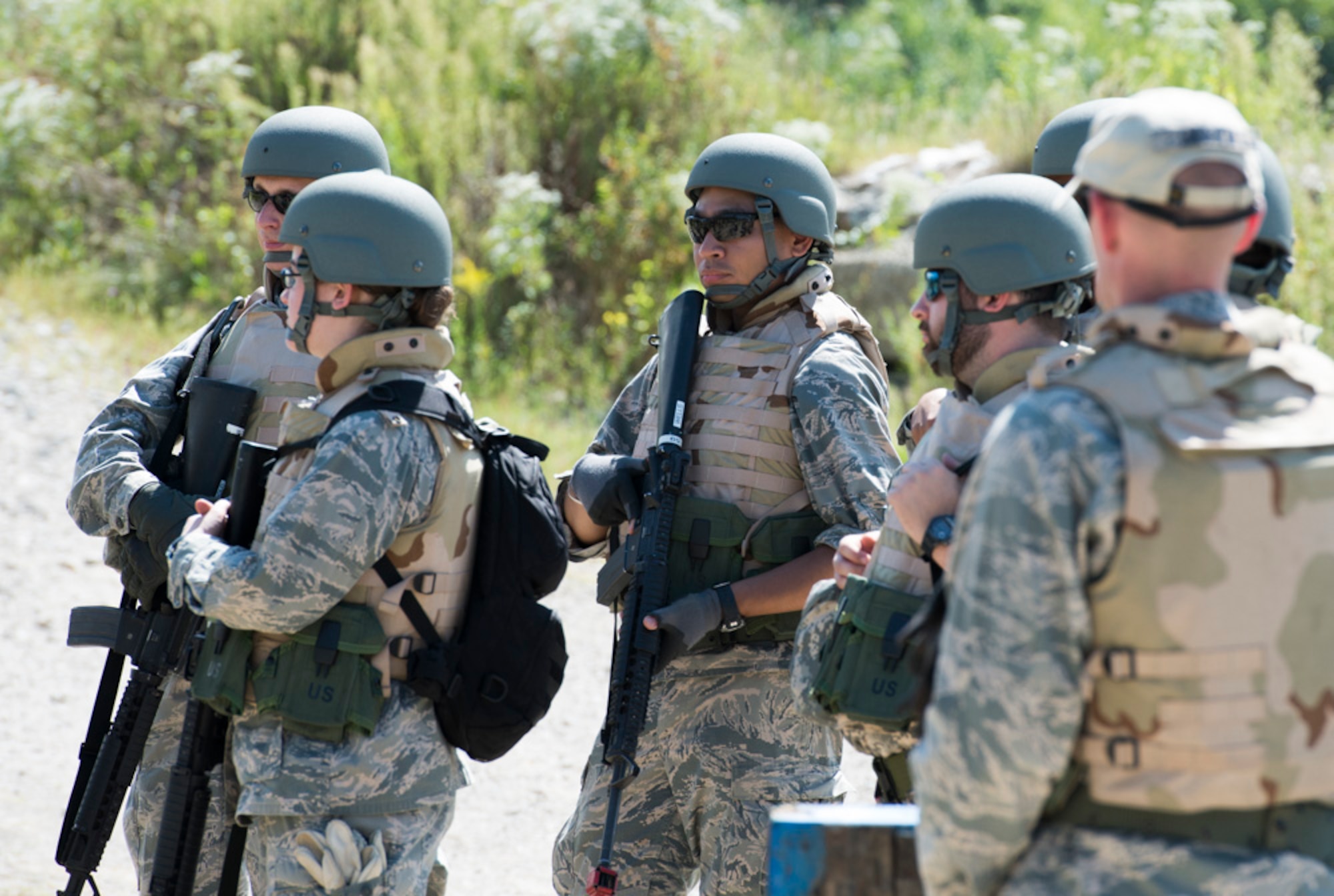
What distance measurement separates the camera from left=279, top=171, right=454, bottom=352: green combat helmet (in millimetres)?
3279

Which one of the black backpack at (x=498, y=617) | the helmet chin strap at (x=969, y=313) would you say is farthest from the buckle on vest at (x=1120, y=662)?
the black backpack at (x=498, y=617)

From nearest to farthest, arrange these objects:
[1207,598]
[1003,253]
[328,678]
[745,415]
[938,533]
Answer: [1207,598]
[938,533]
[1003,253]
[328,678]
[745,415]

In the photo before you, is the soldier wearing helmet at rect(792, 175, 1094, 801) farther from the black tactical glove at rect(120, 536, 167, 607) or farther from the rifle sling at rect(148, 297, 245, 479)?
the rifle sling at rect(148, 297, 245, 479)

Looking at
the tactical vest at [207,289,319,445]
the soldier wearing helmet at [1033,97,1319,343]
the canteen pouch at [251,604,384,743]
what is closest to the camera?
the soldier wearing helmet at [1033,97,1319,343]

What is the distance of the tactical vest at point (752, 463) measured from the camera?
3.81 meters

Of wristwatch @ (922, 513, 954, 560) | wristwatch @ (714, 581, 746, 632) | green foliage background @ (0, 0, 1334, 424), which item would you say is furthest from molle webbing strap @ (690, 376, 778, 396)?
green foliage background @ (0, 0, 1334, 424)

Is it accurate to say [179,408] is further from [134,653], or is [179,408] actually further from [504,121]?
[504,121]

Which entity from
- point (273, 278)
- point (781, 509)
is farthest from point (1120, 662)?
point (273, 278)

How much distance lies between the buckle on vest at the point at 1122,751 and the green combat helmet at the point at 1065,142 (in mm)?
2448

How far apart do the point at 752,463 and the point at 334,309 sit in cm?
118

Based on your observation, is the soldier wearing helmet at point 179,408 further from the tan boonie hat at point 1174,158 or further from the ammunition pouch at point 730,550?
the tan boonie hat at point 1174,158

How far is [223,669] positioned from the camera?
3197 mm

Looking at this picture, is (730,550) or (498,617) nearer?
(498,617)

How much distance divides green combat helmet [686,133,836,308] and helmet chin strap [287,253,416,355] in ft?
3.35
